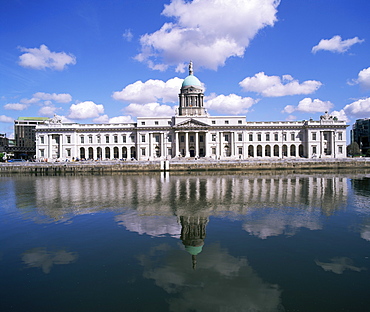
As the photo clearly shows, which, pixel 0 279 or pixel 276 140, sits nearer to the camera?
pixel 0 279

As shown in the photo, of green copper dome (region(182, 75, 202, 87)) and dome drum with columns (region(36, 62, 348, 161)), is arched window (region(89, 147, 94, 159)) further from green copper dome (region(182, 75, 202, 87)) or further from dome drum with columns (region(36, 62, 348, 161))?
green copper dome (region(182, 75, 202, 87))

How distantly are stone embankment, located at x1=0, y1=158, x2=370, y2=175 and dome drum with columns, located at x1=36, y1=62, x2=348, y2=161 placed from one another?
679 inches

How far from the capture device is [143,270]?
34.9ft

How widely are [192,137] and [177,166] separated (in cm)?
2141

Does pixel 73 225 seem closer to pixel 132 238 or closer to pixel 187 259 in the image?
pixel 132 238

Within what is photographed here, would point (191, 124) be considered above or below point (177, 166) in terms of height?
above

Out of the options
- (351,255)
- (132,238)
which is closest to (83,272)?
(132,238)

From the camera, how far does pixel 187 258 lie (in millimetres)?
11695

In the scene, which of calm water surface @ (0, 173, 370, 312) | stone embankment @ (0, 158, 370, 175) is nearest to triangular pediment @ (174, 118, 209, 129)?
stone embankment @ (0, 158, 370, 175)

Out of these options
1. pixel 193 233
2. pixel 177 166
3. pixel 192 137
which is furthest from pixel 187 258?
pixel 192 137

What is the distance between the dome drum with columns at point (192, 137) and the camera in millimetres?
82188

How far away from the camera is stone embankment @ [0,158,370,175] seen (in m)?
62.3

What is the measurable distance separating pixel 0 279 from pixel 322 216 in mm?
17456

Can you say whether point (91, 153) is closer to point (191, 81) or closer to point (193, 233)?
point (191, 81)
